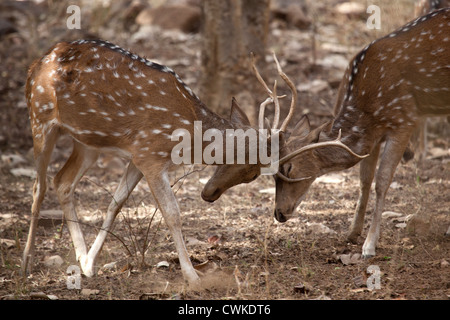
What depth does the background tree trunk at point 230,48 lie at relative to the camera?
31.0 ft

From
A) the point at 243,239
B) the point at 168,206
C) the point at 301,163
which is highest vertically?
the point at 301,163

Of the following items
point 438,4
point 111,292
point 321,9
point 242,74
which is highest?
point 321,9

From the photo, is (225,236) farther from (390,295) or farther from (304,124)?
(390,295)

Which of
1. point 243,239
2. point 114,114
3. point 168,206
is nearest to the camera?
point 168,206

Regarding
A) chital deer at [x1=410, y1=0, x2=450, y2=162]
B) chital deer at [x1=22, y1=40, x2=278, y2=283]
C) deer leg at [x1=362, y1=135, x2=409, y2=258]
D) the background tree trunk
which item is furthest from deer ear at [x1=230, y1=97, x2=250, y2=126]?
chital deer at [x1=410, y1=0, x2=450, y2=162]

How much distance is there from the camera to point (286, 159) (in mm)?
5688

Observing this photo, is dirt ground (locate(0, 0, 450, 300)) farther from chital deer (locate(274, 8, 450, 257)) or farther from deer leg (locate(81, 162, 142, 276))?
chital deer (locate(274, 8, 450, 257))

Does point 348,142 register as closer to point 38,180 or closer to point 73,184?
point 73,184

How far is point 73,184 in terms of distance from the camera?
627cm

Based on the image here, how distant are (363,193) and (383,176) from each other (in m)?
0.40

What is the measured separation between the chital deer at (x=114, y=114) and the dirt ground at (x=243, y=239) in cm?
31

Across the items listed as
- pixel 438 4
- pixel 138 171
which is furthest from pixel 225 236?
pixel 438 4

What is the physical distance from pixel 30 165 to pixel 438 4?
6.27 m

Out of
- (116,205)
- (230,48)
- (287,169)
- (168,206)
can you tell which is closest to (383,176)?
(287,169)
